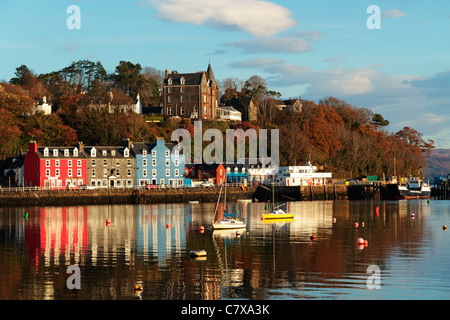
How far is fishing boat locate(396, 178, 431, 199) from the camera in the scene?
384 feet

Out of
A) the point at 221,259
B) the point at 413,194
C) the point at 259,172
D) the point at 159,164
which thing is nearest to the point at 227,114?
the point at 259,172

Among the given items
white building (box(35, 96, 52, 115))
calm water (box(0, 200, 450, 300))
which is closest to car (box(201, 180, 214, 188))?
white building (box(35, 96, 52, 115))

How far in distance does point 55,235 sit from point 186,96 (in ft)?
282

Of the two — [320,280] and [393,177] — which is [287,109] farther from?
[320,280]

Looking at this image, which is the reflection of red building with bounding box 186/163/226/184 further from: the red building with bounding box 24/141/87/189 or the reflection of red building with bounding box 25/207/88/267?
the reflection of red building with bounding box 25/207/88/267

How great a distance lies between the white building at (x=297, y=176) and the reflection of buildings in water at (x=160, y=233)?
124 ft

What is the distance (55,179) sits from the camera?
307 ft

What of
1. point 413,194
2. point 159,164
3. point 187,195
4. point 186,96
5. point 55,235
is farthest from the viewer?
point 186,96

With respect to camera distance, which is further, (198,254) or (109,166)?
(109,166)

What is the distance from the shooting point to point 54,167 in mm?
93562

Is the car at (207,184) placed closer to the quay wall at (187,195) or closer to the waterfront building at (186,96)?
the quay wall at (187,195)

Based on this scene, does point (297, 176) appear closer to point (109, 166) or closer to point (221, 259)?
point (109, 166)

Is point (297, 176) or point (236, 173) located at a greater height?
point (236, 173)

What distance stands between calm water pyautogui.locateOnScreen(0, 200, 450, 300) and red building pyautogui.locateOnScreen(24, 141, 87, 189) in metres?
27.2
